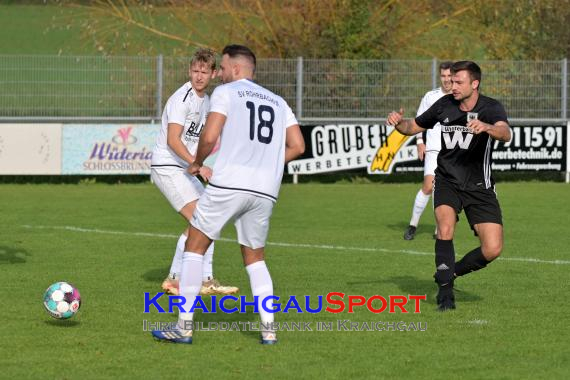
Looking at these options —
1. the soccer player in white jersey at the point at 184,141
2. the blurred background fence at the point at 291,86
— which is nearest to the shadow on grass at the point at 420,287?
the soccer player in white jersey at the point at 184,141

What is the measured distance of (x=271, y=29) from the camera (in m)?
27.8

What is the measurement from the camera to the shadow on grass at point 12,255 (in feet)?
41.3

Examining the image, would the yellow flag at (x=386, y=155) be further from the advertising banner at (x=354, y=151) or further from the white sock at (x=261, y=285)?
Answer: the white sock at (x=261, y=285)

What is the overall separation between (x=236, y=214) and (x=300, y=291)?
8.82 feet

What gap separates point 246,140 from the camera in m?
7.95

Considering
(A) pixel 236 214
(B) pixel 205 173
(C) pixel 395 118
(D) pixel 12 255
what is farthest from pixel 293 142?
(D) pixel 12 255

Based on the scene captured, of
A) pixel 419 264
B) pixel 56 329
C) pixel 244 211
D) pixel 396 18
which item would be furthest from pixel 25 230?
pixel 396 18

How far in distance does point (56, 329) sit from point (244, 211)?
1.70 meters

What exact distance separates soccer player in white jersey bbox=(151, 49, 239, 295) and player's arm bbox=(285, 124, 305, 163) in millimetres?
1964

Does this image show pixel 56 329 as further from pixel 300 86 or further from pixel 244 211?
pixel 300 86

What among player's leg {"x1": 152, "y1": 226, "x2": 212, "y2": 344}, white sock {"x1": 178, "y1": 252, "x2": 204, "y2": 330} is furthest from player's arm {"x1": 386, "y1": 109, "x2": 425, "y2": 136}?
white sock {"x1": 178, "y1": 252, "x2": 204, "y2": 330}

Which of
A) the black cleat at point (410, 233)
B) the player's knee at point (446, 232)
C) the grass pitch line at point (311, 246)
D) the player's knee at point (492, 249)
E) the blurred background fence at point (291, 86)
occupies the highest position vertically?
the blurred background fence at point (291, 86)

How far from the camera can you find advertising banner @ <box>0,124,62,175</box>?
22.3 m

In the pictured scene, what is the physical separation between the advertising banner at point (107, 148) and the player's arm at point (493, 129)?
551 inches
